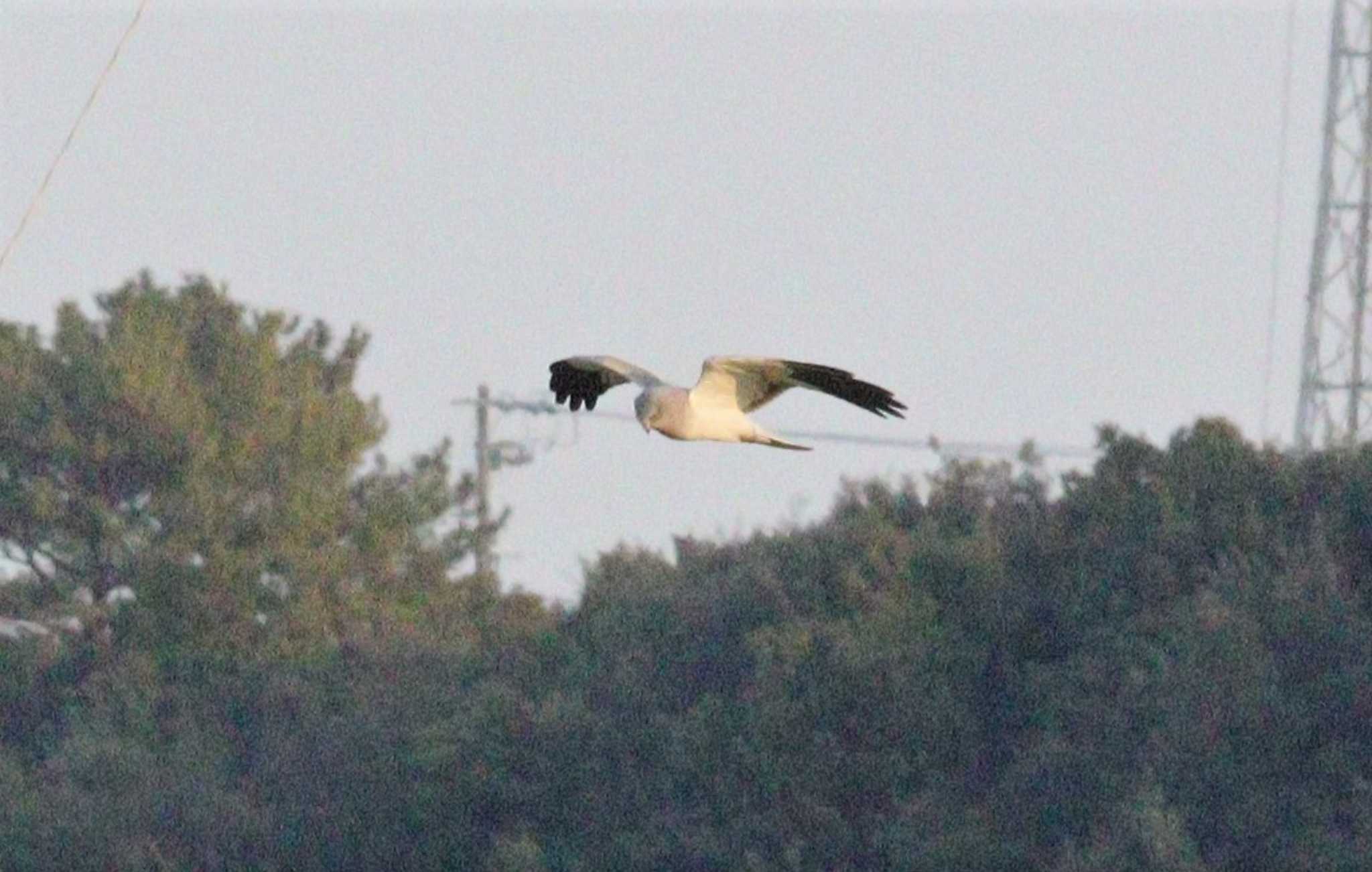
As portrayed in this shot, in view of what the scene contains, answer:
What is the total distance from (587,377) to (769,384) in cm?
102

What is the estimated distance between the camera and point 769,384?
11781 mm

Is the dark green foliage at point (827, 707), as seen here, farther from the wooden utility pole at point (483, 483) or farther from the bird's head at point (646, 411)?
the bird's head at point (646, 411)

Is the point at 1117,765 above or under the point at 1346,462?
under

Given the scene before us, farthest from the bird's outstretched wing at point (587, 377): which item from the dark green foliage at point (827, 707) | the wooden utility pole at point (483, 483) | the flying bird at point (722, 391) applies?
the wooden utility pole at point (483, 483)

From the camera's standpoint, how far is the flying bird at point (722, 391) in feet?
36.8

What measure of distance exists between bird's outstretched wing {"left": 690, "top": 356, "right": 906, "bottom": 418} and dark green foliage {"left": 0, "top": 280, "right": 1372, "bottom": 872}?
49.6 ft

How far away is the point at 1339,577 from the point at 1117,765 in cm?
311

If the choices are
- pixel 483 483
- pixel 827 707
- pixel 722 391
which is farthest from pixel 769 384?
pixel 483 483

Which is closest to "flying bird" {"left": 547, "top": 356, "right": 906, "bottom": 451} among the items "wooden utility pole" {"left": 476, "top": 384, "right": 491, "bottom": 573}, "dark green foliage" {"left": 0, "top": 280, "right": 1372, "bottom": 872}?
"dark green foliage" {"left": 0, "top": 280, "right": 1372, "bottom": 872}

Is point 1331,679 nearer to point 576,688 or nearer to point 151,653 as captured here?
point 576,688

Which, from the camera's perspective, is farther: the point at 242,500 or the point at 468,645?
the point at 242,500

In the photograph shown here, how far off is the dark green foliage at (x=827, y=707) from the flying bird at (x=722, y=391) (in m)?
15.1

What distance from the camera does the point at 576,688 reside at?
34.3m

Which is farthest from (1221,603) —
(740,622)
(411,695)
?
(411,695)
